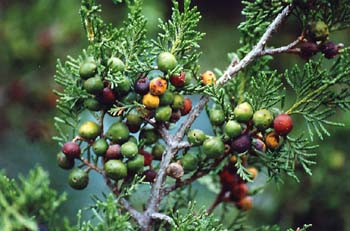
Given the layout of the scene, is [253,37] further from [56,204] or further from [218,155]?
[56,204]

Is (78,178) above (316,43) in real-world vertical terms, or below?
below

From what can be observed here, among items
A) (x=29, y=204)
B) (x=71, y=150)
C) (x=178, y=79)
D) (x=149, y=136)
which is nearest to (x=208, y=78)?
(x=178, y=79)

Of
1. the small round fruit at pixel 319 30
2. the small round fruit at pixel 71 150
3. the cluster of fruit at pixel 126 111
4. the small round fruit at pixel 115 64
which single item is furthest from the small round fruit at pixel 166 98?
the small round fruit at pixel 319 30

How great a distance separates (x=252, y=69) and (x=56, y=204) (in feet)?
1.85

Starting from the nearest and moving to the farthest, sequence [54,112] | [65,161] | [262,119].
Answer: [262,119]
[65,161]
[54,112]

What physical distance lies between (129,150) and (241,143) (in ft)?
0.73

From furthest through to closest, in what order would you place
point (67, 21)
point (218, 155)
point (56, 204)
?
point (67, 21), point (218, 155), point (56, 204)

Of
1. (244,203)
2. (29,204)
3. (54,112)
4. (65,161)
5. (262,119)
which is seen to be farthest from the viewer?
(54,112)

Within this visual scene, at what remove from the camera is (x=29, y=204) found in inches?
39.5

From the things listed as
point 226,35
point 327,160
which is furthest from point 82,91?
point 226,35

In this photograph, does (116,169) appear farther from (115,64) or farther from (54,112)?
(54,112)

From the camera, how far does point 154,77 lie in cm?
123

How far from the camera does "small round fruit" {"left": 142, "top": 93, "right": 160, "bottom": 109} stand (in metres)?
1.18

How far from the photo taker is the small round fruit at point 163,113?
119cm
